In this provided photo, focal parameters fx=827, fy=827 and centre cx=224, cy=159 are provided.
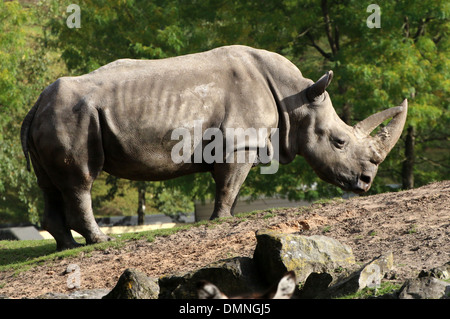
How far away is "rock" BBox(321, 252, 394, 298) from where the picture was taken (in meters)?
7.14

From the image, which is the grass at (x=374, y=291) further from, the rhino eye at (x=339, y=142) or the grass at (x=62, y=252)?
the rhino eye at (x=339, y=142)

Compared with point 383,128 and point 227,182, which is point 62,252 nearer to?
point 227,182

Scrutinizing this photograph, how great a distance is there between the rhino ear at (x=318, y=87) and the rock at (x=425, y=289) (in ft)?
15.8

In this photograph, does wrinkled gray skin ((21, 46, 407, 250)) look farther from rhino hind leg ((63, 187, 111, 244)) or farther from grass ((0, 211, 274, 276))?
grass ((0, 211, 274, 276))

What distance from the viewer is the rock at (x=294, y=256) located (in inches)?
302

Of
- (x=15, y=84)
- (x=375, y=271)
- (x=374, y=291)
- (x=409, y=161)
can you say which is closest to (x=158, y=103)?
(x=375, y=271)

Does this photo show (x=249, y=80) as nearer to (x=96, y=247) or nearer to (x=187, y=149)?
(x=187, y=149)

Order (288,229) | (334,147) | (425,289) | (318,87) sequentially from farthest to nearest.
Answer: (334,147) → (318,87) → (288,229) → (425,289)

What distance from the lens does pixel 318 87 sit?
438 inches

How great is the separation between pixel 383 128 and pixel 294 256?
4.69m

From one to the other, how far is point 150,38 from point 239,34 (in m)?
2.18

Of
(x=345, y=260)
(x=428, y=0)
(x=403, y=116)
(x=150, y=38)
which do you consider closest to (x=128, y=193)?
(x=150, y=38)

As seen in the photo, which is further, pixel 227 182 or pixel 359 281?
pixel 227 182

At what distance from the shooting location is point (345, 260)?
320 inches
